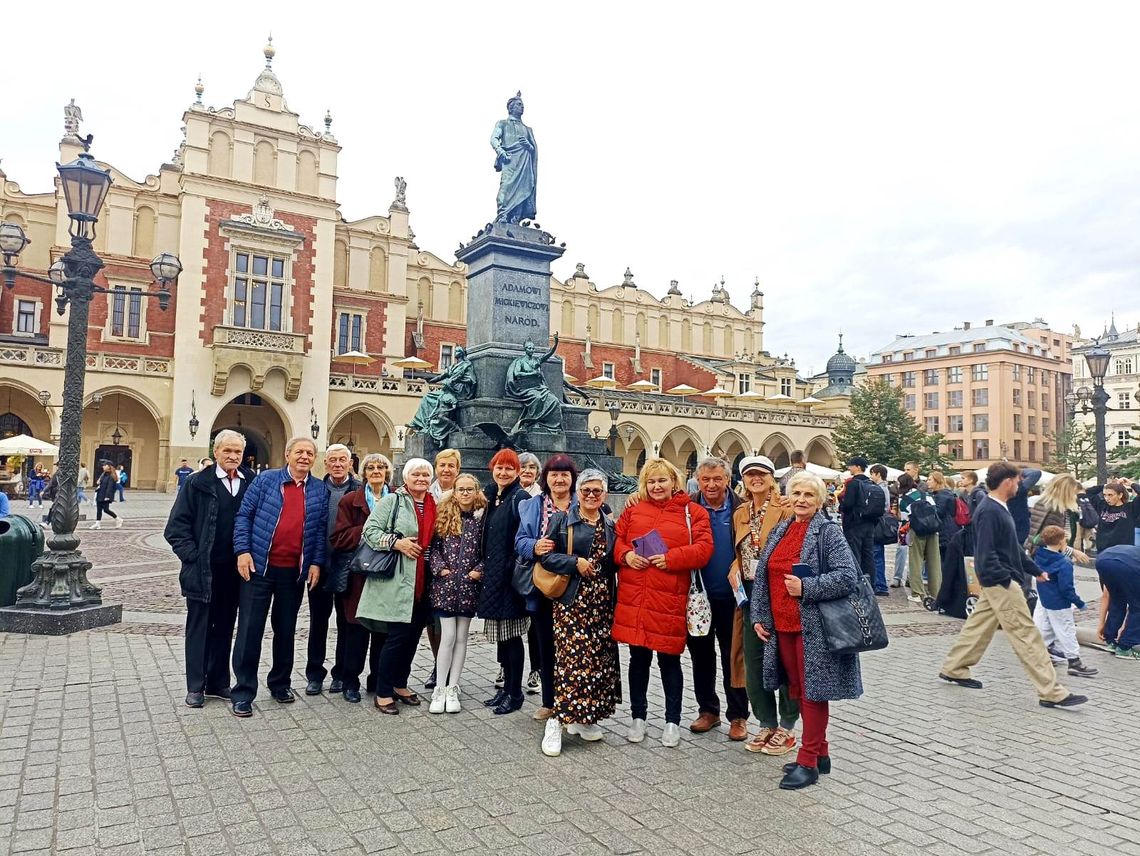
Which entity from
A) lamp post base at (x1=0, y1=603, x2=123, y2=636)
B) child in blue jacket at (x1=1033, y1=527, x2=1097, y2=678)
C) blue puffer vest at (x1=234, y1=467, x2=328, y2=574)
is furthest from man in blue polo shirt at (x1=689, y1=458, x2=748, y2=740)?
lamp post base at (x1=0, y1=603, x2=123, y2=636)

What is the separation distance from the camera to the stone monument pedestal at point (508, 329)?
1157 cm

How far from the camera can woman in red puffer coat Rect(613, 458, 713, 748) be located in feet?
14.0

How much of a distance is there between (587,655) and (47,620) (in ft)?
16.8

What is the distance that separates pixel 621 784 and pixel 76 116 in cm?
3564

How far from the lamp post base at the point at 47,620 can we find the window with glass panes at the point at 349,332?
2905cm

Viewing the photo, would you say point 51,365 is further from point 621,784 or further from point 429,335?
point 621,784

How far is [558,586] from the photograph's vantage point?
443 cm

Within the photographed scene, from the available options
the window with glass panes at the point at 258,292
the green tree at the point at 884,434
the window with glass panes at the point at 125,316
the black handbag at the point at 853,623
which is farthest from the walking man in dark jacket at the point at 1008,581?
the window with glass panes at the point at 125,316

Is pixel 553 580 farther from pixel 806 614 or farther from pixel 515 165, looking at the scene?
pixel 515 165

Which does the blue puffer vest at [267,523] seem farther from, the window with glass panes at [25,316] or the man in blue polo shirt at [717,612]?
the window with glass panes at [25,316]

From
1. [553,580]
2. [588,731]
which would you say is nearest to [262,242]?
[553,580]

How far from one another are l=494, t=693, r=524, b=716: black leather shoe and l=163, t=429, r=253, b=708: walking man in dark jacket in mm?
1740

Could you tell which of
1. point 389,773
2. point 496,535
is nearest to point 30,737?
point 389,773

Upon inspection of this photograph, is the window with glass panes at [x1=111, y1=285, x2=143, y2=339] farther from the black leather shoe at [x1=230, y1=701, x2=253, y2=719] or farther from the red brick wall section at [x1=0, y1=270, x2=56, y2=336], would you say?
the black leather shoe at [x1=230, y1=701, x2=253, y2=719]
